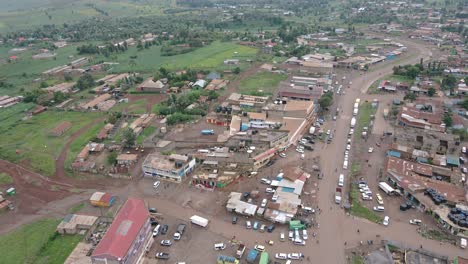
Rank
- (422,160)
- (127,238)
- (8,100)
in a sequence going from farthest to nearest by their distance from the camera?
(8,100) < (422,160) < (127,238)

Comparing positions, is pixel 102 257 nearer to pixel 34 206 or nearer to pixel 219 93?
pixel 34 206

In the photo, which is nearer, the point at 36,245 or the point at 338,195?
the point at 36,245

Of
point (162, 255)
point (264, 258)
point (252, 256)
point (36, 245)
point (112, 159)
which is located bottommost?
point (36, 245)

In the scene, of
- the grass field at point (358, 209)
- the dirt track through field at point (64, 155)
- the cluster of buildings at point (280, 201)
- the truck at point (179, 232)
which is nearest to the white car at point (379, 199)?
the grass field at point (358, 209)

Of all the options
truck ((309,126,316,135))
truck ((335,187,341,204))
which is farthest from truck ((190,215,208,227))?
truck ((309,126,316,135))

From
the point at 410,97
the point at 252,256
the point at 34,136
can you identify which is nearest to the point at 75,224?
the point at 252,256

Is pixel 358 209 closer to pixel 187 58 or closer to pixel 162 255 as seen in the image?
pixel 162 255

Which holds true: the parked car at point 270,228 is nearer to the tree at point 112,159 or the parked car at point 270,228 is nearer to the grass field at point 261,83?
the tree at point 112,159
